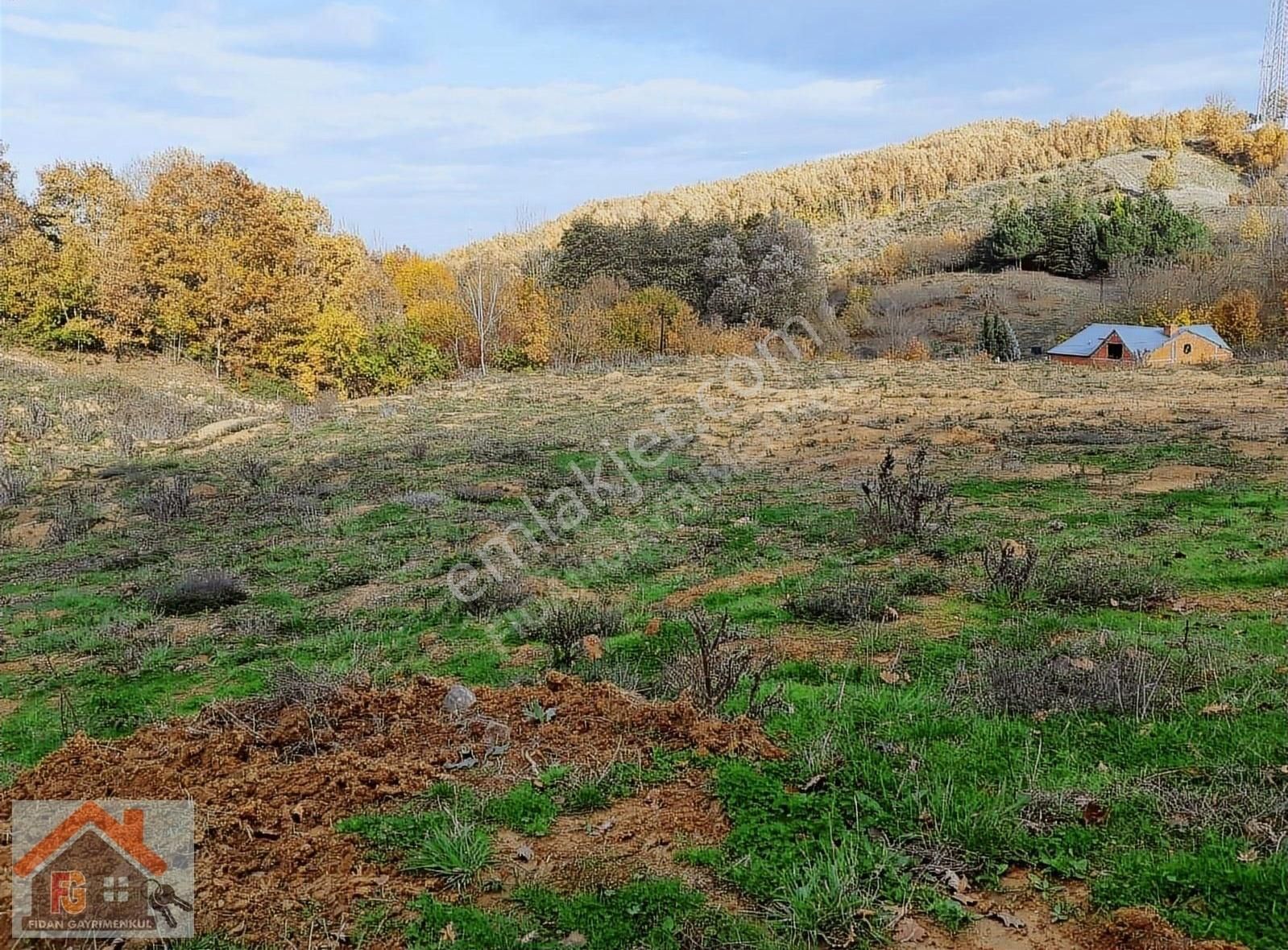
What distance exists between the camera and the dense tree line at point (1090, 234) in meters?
50.2

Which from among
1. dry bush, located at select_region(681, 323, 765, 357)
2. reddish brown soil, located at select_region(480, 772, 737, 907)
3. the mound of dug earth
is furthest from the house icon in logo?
dry bush, located at select_region(681, 323, 765, 357)

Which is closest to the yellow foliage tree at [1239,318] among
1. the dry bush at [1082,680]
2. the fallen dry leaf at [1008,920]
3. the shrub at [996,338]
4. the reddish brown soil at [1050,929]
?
the shrub at [996,338]

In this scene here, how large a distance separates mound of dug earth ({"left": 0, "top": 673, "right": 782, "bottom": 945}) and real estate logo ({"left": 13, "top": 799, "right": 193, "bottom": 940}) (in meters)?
0.07

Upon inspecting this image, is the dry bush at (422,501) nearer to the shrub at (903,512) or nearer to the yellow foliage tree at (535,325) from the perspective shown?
the shrub at (903,512)

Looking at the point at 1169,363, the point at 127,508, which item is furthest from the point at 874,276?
the point at 127,508

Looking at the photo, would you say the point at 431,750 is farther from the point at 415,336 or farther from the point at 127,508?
the point at 415,336

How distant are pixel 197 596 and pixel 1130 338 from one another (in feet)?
119

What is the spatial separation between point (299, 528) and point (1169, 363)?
31831 millimetres

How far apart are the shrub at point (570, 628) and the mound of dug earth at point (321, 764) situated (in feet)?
3.20

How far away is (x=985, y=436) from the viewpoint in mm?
15602

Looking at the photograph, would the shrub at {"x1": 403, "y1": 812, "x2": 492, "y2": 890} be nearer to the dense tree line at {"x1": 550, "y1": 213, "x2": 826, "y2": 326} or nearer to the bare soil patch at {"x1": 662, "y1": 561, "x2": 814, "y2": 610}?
the bare soil patch at {"x1": 662, "y1": 561, "x2": 814, "y2": 610}

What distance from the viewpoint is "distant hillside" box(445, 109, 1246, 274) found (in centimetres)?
8012

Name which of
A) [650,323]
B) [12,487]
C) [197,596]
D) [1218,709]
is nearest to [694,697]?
[1218,709]

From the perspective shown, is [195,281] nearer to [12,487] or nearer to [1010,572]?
[12,487]
